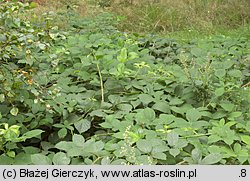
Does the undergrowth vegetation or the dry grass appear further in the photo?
the dry grass

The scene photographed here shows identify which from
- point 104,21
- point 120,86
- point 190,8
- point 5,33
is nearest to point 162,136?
point 120,86

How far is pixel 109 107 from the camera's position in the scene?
2.27 m

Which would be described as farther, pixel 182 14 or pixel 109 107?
pixel 182 14

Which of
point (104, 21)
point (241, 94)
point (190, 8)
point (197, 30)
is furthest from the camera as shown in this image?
point (190, 8)

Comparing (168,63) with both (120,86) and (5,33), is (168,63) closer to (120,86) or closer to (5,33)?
(120,86)

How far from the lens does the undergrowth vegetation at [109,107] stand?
5.88 feet

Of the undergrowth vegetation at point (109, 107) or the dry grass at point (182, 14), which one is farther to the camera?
the dry grass at point (182, 14)

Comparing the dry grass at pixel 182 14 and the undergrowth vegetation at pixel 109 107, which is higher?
the undergrowth vegetation at pixel 109 107

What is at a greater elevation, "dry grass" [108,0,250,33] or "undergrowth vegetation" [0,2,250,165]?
"undergrowth vegetation" [0,2,250,165]

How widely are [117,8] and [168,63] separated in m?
3.20

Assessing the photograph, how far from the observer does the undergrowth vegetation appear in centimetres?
179

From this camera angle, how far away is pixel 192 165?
1656 mm

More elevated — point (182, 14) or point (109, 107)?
point (109, 107)

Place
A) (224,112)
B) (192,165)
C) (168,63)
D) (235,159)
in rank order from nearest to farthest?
(192,165)
(235,159)
(224,112)
(168,63)
